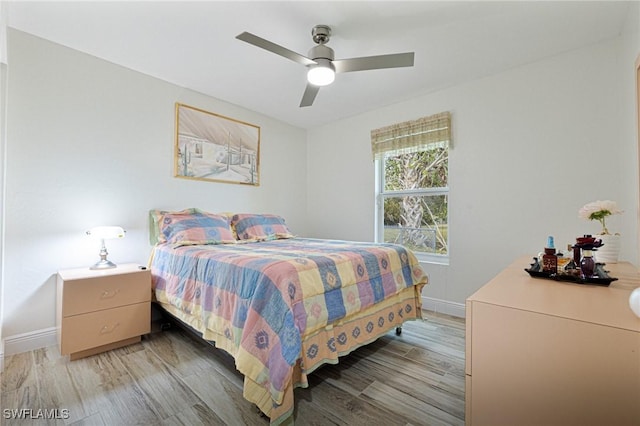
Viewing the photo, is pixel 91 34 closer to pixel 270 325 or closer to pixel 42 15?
pixel 42 15

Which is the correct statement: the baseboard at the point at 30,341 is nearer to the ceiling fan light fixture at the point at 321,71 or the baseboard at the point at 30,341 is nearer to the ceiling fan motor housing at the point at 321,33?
the ceiling fan light fixture at the point at 321,71

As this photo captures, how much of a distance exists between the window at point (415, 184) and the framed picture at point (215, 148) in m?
1.65

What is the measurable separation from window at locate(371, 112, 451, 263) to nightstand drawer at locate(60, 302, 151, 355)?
2.70 metres

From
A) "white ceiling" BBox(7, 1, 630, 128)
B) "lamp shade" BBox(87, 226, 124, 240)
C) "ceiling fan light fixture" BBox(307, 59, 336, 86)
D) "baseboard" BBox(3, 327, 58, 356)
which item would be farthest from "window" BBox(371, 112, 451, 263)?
"baseboard" BBox(3, 327, 58, 356)

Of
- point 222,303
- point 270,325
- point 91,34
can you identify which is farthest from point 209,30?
point 270,325

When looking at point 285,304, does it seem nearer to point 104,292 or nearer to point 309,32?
point 104,292

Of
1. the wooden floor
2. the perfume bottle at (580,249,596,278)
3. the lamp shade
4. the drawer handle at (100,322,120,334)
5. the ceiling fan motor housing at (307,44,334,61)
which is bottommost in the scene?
the wooden floor

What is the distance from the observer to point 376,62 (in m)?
1.97

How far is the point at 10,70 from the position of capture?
6.72 ft

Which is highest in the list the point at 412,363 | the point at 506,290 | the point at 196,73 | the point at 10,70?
the point at 196,73

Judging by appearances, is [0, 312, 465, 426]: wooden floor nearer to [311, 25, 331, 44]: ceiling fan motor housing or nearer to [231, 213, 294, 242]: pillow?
[231, 213, 294, 242]: pillow

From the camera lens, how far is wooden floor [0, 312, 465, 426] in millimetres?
1425

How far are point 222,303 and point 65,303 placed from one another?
1229 millimetres

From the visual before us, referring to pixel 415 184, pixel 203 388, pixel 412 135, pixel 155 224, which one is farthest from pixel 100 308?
pixel 412 135
